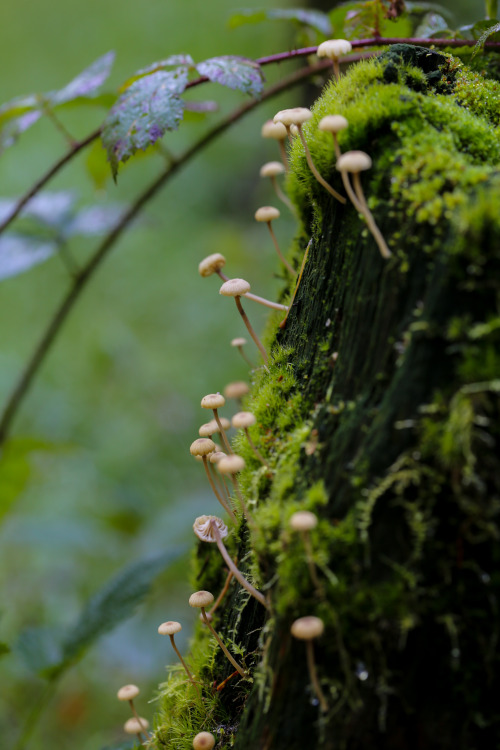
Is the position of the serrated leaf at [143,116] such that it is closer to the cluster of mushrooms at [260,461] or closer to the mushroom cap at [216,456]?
the cluster of mushrooms at [260,461]

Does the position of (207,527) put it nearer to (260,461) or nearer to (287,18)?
(260,461)

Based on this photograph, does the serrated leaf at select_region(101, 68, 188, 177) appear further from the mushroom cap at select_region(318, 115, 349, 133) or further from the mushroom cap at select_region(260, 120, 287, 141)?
the mushroom cap at select_region(318, 115, 349, 133)

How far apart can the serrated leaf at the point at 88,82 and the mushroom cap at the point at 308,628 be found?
1.68m

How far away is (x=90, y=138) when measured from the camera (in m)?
1.95

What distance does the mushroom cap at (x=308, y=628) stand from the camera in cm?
90

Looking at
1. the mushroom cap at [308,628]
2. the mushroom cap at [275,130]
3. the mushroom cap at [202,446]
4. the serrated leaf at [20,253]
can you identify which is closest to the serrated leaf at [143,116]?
the mushroom cap at [275,130]

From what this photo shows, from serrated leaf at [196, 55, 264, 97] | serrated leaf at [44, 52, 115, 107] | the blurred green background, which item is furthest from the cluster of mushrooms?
the blurred green background

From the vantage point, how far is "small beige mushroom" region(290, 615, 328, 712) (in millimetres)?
902

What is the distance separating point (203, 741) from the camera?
1.16 metres

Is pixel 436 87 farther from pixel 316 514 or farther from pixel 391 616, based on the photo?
pixel 391 616

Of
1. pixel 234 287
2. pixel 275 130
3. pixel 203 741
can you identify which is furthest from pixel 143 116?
pixel 203 741

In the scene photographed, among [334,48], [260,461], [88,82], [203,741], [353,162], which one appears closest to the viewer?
[353,162]

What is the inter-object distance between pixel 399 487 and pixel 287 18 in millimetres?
1686

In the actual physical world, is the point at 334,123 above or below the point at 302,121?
below
